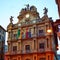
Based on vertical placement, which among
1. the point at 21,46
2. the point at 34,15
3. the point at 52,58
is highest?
the point at 34,15

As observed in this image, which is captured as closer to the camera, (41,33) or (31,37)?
(41,33)

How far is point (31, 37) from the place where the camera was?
157 ft

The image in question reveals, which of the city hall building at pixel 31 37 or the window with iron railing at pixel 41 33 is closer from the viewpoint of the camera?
the city hall building at pixel 31 37

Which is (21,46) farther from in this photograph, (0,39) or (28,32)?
(0,39)

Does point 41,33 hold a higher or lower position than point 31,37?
higher

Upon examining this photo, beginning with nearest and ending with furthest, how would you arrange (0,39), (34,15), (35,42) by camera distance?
(35,42) → (34,15) → (0,39)

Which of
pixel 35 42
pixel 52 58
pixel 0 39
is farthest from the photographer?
pixel 0 39

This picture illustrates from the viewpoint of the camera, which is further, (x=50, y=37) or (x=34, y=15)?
(x=34, y=15)

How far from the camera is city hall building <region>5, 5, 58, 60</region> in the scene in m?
45.5

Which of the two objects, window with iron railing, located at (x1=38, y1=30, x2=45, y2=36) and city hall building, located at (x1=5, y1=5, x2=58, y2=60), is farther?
window with iron railing, located at (x1=38, y1=30, x2=45, y2=36)

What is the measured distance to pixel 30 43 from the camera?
48031 mm

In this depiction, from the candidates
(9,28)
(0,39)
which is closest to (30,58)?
(9,28)

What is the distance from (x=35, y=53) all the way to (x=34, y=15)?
11.0 m

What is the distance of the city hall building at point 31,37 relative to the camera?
149 feet
